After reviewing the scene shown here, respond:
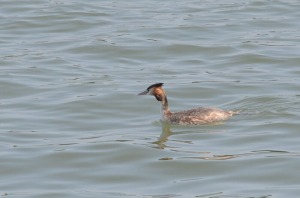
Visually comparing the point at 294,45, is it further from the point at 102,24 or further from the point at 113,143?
the point at 113,143

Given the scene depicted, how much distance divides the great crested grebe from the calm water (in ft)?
0.43

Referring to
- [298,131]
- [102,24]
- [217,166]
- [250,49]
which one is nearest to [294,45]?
[250,49]

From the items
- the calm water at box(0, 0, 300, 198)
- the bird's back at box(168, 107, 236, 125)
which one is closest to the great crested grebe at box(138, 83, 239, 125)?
the bird's back at box(168, 107, 236, 125)

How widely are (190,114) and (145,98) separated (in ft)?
6.67

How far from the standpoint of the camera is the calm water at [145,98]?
44.1ft

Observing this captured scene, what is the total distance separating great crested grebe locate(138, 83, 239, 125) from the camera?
1614cm

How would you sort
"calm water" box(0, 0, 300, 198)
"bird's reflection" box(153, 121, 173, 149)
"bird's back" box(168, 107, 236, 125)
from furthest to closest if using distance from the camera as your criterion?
"bird's back" box(168, 107, 236, 125) → "bird's reflection" box(153, 121, 173, 149) → "calm water" box(0, 0, 300, 198)

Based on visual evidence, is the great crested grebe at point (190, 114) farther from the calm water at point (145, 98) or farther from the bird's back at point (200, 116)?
the calm water at point (145, 98)

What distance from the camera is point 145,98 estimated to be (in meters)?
18.2

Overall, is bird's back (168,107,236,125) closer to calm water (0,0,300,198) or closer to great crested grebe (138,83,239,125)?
great crested grebe (138,83,239,125)

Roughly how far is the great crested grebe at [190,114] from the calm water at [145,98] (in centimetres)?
13

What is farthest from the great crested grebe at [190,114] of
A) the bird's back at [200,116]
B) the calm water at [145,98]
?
the calm water at [145,98]

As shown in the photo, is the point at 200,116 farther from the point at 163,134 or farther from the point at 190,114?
the point at 163,134

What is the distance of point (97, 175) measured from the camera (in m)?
13.6
